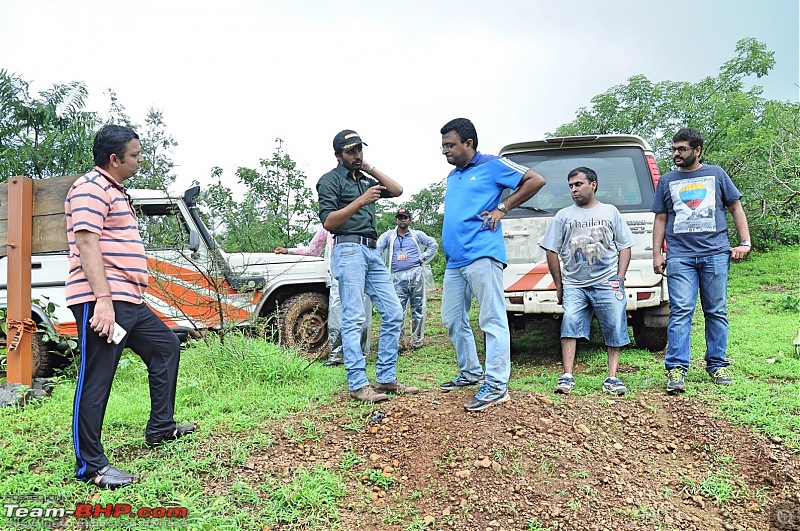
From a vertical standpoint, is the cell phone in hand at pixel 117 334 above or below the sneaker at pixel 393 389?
above

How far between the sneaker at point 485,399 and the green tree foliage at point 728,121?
7.56 meters

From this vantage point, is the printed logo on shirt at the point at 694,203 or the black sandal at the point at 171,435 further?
the printed logo on shirt at the point at 694,203

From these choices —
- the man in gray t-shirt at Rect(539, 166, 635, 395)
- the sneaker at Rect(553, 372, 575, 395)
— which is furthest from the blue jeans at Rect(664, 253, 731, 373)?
the sneaker at Rect(553, 372, 575, 395)

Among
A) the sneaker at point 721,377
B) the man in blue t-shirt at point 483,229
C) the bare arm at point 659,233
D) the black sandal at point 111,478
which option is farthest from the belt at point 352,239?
the sneaker at point 721,377

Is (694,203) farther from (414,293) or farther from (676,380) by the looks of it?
(414,293)

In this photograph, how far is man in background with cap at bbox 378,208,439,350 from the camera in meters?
6.79

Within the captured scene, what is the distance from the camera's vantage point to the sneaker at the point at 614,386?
13.1ft

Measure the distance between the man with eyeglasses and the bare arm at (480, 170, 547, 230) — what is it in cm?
116

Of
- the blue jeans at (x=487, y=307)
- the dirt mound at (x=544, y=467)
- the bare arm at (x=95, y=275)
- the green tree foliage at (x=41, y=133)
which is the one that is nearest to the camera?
the dirt mound at (x=544, y=467)

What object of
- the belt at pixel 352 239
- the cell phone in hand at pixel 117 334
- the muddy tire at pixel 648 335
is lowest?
the muddy tire at pixel 648 335

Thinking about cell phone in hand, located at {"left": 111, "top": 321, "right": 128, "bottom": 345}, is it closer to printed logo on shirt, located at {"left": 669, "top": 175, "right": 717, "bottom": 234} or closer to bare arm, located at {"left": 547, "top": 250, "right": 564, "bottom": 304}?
bare arm, located at {"left": 547, "top": 250, "right": 564, "bottom": 304}

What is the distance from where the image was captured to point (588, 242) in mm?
4172

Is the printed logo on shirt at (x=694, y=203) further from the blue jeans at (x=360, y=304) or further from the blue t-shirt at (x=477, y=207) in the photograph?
the blue jeans at (x=360, y=304)

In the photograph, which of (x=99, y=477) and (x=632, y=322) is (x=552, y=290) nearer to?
(x=632, y=322)
